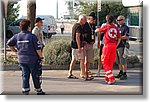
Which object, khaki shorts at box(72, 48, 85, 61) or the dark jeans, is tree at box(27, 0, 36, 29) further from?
the dark jeans

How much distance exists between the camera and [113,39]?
8.32 meters

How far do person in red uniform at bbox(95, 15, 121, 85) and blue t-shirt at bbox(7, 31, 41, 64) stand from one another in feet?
6.76

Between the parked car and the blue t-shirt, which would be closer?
the blue t-shirt

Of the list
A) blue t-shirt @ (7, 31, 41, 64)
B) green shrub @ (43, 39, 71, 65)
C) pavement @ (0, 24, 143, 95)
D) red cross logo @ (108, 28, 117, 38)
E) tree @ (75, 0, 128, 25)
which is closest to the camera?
blue t-shirt @ (7, 31, 41, 64)

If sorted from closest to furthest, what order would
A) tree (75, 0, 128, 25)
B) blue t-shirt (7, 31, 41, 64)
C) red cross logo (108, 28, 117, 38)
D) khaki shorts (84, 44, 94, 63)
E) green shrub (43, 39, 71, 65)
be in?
1. blue t-shirt (7, 31, 41, 64)
2. red cross logo (108, 28, 117, 38)
3. khaki shorts (84, 44, 94, 63)
4. green shrub (43, 39, 71, 65)
5. tree (75, 0, 128, 25)

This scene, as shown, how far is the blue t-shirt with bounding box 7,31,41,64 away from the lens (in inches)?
266

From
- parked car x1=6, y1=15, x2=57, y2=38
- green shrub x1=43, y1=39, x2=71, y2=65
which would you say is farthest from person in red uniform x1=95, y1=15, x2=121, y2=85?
parked car x1=6, y1=15, x2=57, y2=38

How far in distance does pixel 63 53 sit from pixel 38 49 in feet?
14.5

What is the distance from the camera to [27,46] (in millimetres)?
6777

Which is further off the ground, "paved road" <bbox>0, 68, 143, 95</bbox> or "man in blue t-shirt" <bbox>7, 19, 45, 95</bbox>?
"man in blue t-shirt" <bbox>7, 19, 45, 95</bbox>

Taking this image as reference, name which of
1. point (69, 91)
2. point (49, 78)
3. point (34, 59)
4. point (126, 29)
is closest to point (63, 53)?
point (49, 78)

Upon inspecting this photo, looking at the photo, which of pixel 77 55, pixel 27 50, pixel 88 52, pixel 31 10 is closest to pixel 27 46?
pixel 27 50

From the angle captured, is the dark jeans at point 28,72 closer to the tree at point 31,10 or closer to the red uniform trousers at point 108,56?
the red uniform trousers at point 108,56

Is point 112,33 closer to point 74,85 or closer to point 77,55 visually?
point 77,55
